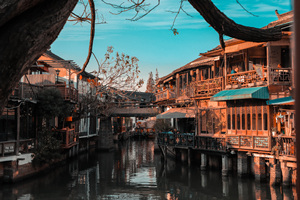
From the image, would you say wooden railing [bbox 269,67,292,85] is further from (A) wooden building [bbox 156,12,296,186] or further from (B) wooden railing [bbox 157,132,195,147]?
(B) wooden railing [bbox 157,132,195,147]

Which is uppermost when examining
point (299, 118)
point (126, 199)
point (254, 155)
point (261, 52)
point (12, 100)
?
point (261, 52)

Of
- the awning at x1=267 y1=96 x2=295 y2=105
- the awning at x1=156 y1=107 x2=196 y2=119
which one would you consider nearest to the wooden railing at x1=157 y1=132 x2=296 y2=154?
the awning at x1=156 y1=107 x2=196 y2=119

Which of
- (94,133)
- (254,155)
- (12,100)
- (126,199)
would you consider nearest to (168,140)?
(254,155)

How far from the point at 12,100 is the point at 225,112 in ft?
46.8

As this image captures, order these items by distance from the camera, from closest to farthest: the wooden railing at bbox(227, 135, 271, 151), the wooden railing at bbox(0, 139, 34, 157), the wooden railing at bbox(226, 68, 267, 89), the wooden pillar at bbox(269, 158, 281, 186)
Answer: the wooden pillar at bbox(269, 158, 281, 186), the wooden railing at bbox(0, 139, 34, 157), the wooden railing at bbox(227, 135, 271, 151), the wooden railing at bbox(226, 68, 267, 89)

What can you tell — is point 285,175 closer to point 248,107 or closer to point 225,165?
point 248,107

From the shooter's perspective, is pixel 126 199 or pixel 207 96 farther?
pixel 207 96

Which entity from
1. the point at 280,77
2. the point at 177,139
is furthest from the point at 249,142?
the point at 177,139

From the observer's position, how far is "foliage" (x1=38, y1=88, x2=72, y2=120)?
22750 mm

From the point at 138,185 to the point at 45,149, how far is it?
6.99 metres

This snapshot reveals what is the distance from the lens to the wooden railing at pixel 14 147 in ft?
60.6

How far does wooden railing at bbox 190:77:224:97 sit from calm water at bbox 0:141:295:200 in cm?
582

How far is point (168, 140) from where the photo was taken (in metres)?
27.2

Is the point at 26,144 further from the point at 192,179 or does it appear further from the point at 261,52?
the point at 261,52
